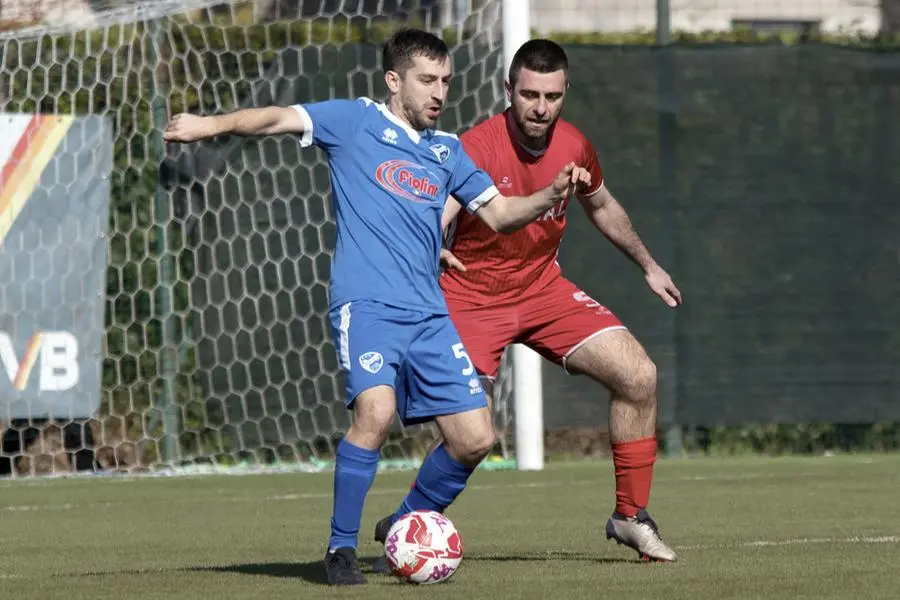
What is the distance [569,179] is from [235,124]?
108 cm

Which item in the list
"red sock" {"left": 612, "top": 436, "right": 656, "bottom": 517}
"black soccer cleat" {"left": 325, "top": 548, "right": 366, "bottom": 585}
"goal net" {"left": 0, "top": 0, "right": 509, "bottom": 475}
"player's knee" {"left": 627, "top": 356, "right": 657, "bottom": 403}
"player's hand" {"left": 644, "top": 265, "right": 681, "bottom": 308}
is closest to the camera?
"black soccer cleat" {"left": 325, "top": 548, "right": 366, "bottom": 585}

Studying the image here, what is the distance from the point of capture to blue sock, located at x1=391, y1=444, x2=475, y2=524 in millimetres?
6523

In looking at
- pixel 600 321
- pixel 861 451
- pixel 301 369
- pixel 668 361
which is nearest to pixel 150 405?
pixel 301 369

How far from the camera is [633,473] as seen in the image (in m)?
6.91

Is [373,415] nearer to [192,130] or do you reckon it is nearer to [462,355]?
[462,355]

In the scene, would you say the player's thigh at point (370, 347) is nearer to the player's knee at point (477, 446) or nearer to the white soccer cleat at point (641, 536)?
the player's knee at point (477, 446)

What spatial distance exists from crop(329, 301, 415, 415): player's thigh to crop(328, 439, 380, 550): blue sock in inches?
5.5

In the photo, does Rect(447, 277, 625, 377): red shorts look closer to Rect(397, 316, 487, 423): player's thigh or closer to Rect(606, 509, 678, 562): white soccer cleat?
Rect(606, 509, 678, 562): white soccer cleat

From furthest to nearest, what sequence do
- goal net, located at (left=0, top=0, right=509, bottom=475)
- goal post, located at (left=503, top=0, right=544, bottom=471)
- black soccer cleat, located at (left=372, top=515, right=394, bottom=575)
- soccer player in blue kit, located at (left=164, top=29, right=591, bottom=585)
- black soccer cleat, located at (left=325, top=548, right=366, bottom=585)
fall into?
goal net, located at (left=0, top=0, right=509, bottom=475) → goal post, located at (left=503, top=0, right=544, bottom=471) → black soccer cleat, located at (left=372, top=515, right=394, bottom=575) → soccer player in blue kit, located at (left=164, top=29, right=591, bottom=585) → black soccer cleat, located at (left=325, top=548, right=366, bottom=585)

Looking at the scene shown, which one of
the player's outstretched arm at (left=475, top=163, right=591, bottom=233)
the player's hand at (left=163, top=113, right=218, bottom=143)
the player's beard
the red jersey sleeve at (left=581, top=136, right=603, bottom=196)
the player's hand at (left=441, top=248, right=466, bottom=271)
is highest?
the player's beard

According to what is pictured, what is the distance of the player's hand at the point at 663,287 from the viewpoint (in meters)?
7.21

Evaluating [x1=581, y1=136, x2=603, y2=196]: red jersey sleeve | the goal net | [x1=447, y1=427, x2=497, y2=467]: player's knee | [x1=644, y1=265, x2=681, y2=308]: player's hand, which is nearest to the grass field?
[x1=447, y1=427, x2=497, y2=467]: player's knee

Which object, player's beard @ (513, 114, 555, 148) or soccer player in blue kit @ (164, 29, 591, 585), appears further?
player's beard @ (513, 114, 555, 148)

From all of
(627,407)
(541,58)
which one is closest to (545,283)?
(627,407)
